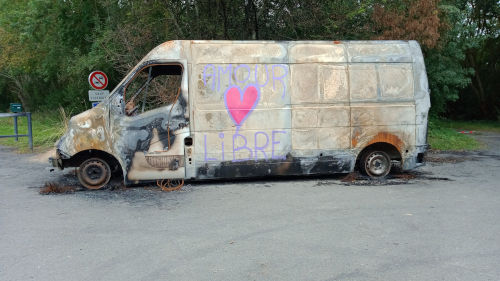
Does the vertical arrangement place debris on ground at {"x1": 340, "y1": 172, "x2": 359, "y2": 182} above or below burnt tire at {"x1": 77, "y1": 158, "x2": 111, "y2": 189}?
below

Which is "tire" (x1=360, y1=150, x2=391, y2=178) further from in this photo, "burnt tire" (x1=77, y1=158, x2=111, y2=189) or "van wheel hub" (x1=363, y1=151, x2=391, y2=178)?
"burnt tire" (x1=77, y1=158, x2=111, y2=189)

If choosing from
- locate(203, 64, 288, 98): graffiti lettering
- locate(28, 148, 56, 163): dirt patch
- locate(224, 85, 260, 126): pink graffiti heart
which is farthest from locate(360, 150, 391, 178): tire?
locate(28, 148, 56, 163): dirt patch

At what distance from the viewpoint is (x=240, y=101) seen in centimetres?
728

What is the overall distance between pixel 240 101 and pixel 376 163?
120 inches

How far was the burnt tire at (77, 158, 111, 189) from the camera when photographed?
7137 mm

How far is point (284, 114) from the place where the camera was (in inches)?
292

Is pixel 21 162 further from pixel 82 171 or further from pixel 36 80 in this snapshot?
pixel 36 80

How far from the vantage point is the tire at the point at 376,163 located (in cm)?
793

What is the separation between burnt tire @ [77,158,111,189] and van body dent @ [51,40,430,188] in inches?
0.7

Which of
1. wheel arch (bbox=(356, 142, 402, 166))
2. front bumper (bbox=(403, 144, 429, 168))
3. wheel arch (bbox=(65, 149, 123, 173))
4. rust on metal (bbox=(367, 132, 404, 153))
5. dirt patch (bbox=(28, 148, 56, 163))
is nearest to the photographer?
wheel arch (bbox=(65, 149, 123, 173))

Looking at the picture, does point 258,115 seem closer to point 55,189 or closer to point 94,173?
point 94,173

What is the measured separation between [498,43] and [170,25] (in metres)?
24.0

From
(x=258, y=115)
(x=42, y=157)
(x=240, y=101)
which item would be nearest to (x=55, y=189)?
(x=240, y=101)

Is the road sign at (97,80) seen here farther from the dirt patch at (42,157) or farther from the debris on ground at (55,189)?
the debris on ground at (55,189)
